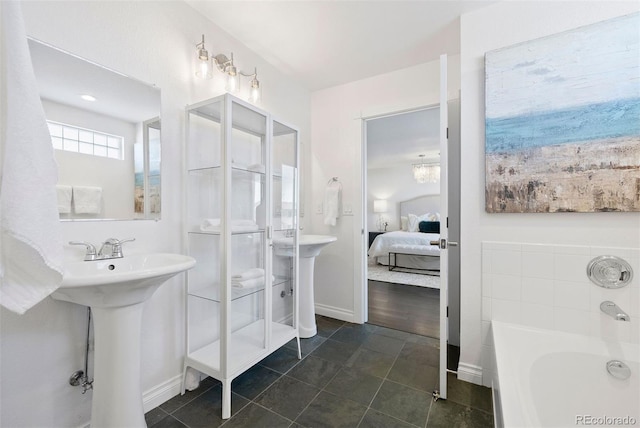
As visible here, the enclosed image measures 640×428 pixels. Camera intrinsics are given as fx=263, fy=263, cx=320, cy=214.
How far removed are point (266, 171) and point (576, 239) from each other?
1.95 meters

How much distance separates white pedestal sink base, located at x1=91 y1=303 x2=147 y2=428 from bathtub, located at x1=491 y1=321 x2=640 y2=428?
1561 mm

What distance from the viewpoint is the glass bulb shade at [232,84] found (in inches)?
77.4

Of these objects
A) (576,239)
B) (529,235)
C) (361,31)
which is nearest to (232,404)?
(529,235)

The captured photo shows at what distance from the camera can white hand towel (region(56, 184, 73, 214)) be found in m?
1.21

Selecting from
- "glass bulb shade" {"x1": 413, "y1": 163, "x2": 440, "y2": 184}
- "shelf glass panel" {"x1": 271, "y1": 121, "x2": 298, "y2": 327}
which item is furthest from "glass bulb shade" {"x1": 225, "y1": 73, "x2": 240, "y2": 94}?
"glass bulb shade" {"x1": 413, "y1": 163, "x2": 440, "y2": 184}

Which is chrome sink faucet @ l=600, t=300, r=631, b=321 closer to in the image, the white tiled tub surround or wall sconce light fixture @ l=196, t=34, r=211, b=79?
the white tiled tub surround

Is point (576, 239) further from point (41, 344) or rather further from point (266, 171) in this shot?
point (41, 344)

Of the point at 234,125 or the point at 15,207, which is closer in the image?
the point at 15,207

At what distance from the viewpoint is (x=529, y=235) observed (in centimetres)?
165

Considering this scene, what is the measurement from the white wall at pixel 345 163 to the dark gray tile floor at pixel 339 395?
0.70 m

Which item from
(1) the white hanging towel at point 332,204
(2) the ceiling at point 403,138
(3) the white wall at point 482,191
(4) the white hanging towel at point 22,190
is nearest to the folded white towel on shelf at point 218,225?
(4) the white hanging towel at point 22,190

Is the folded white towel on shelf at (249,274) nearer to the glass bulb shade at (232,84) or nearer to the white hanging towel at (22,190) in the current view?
the white hanging towel at (22,190)

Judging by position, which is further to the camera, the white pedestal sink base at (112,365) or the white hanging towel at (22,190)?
the white pedestal sink base at (112,365)

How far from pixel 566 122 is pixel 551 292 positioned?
3.28ft
